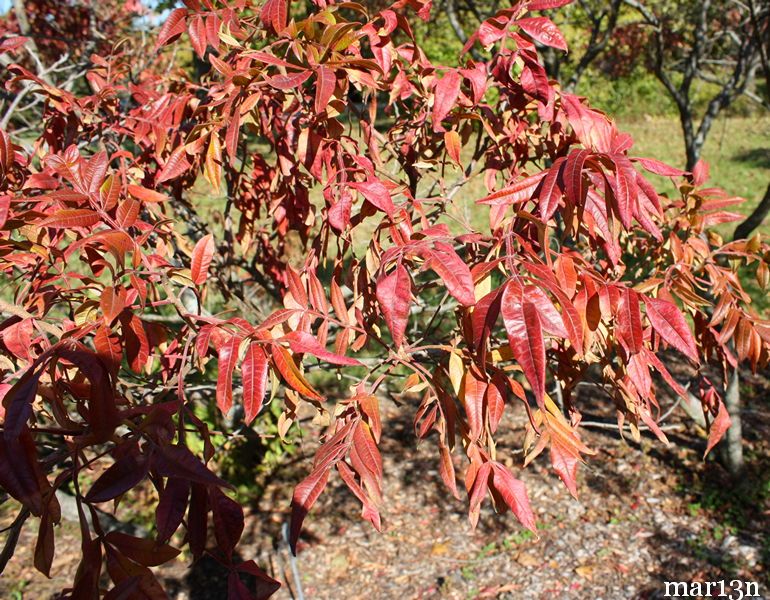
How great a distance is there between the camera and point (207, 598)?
10.9ft

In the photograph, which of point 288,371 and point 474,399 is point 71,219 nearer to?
point 288,371

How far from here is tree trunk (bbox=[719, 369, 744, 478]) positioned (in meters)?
3.69

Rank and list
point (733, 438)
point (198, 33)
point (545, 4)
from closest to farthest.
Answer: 1. point (545, 4)
2. point (198, 33)
3. point (733, 438)

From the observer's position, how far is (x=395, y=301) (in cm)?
112

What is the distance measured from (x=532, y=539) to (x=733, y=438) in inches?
56.9

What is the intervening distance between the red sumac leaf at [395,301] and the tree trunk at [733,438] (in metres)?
3.28

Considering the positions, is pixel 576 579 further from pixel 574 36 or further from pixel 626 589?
pixel 574 36

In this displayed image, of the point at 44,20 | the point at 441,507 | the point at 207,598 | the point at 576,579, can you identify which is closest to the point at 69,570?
the point at 207,598

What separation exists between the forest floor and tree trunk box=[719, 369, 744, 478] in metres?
0.11

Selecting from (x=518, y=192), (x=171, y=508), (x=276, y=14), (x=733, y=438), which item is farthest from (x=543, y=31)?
(x=733, y=438)

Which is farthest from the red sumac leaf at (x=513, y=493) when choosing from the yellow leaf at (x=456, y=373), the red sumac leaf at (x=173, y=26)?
the red sumac leaf at (x=173, y=26)

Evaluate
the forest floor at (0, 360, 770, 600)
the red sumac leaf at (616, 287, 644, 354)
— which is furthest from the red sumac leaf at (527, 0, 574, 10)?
the forest floor at (0, 360, 770, 600)

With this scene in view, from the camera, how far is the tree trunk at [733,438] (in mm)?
3689

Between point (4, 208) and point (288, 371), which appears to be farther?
point (4, 208)
